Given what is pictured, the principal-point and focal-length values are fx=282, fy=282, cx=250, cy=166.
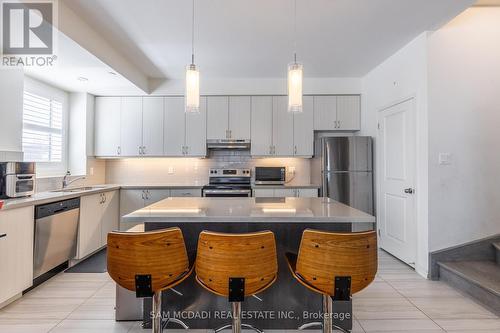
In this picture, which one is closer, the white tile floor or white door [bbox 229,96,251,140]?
the white tile floor

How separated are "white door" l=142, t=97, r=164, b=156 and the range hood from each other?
826mm

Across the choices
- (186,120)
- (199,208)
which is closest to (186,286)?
(199,208)

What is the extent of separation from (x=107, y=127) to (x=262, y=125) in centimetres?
252

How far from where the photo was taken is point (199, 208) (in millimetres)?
2047

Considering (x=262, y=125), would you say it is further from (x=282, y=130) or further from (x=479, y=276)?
(x=479, y=276)

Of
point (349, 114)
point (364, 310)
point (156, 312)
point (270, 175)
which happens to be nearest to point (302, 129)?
point (349, 114)

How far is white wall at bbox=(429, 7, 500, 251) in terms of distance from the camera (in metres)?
2.94

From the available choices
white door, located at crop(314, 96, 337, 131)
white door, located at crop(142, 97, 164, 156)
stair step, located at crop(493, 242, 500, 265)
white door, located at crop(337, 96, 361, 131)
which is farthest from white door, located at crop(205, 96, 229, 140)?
stair step, located at crop(493, 242, 500, 265)

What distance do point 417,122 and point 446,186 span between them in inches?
29.4

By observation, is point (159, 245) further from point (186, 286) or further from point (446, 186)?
point (446, 186)

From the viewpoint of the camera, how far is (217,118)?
4582 millimetres

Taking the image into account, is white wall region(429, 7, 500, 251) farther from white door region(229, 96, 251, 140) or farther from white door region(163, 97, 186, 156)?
white door region(163, 97, 186, 156)

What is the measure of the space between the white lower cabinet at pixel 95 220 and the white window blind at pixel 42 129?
94 centimetres

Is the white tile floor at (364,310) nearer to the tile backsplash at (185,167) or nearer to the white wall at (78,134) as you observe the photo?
the white wall at (78,134)
